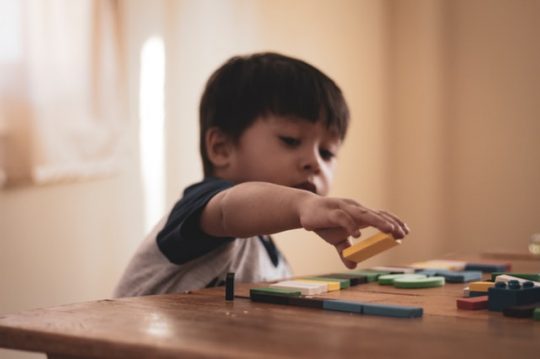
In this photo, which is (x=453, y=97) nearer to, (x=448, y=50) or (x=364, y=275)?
(x=448, y=50)

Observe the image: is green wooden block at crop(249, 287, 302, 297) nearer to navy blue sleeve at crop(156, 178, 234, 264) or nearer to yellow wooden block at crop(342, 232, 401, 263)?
yellow wooden block at crop(342, 232, 401, 263)

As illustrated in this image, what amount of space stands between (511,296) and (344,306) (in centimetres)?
15

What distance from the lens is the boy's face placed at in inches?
45.8

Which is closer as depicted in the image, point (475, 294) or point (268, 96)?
point (475, 294)

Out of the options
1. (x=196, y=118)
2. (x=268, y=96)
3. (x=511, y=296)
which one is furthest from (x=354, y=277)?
(x=196, y=118)

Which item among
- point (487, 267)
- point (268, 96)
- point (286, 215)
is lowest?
point (487, 267)

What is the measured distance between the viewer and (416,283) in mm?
819

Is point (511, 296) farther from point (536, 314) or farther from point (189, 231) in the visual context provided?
point (189, 231)

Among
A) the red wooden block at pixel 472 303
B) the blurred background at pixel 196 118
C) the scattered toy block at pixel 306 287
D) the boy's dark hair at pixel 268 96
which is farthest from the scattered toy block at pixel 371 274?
the blurred background at pixel 196 118

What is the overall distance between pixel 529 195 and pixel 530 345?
2.48 metres

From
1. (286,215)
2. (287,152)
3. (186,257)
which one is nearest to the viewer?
(286,215)

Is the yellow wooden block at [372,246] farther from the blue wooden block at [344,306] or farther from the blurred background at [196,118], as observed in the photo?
the blurred background at [196,118]

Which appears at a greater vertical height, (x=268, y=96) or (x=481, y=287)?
(x=268, y=96)

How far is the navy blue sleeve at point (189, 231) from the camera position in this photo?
0.90 meters
